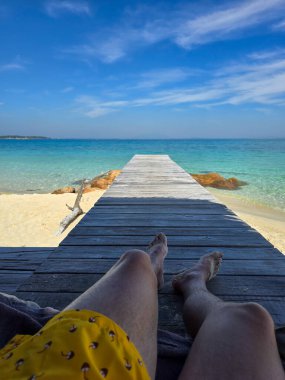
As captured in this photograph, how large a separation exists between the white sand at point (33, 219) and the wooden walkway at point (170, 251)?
321cm

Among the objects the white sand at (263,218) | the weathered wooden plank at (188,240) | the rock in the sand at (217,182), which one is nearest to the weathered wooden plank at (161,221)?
the weathered wooden plank at (188,240)

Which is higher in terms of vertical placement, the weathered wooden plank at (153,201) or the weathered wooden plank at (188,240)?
the weathered wooden plank at (188,240)

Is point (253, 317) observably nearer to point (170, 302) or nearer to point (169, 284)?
point (170, 302)

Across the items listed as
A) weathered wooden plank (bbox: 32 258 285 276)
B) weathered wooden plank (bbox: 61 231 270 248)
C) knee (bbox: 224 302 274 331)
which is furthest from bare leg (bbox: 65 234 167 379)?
weathered wooden plank (bbox: 61 231 270 248)

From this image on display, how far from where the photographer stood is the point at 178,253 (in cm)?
228

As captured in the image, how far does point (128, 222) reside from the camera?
3078 millimetres

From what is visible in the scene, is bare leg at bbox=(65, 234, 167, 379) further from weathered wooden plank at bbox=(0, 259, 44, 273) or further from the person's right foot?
weathered wooden plank at bbox=(0, 259, 44, 273)

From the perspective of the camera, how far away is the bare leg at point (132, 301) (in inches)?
39.2

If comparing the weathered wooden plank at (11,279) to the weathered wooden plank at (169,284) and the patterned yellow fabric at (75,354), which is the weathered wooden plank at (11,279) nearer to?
the weathered wooden plank at (169,284)

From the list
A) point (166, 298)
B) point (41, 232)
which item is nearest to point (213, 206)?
point (166, 298)

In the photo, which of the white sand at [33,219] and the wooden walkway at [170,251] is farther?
the white sand at [33,219]

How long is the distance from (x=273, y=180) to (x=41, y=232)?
593 inches

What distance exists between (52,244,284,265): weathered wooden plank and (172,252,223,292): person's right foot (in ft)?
0.87

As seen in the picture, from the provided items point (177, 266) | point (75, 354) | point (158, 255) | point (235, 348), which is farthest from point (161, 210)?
point (75, 354)
